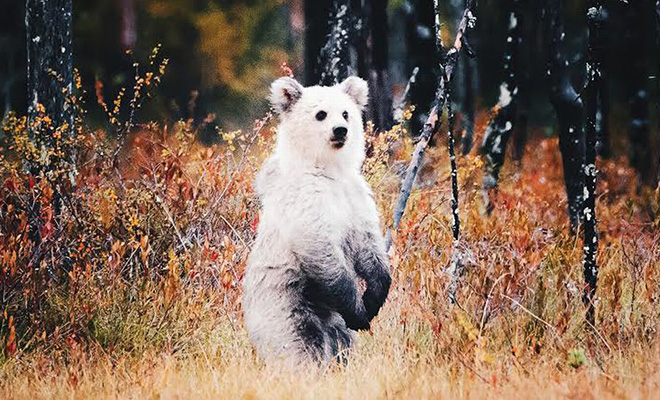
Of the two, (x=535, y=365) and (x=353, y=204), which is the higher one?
(x=353, y=204)

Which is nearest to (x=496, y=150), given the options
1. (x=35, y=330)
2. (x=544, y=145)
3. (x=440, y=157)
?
(x=440, y=157)

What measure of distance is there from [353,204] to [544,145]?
13.6 m

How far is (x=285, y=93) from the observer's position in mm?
5812

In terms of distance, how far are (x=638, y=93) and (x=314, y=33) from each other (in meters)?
6.16

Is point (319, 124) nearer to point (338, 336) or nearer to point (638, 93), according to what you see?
point (338, 336)

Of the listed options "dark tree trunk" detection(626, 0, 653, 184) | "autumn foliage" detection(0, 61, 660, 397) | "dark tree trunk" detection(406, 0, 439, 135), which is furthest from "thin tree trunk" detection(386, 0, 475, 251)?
"dark tree trunk" detection(626, 0, 653, 184)

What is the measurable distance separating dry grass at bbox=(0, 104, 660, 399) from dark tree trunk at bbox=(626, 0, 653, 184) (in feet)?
22.7

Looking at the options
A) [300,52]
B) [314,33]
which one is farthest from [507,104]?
[300,52]

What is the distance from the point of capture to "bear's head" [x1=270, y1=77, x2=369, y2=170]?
561 cm

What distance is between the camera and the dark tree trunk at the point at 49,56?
797 centimetres

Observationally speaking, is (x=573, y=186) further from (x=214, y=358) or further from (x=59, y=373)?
(x=59, y=373)

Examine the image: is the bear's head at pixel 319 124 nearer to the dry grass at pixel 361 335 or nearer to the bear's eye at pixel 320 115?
the bear's eye at pixel 320 115

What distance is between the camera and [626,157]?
18.7 metres

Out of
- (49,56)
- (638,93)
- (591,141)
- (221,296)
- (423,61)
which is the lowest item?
(221,296)
